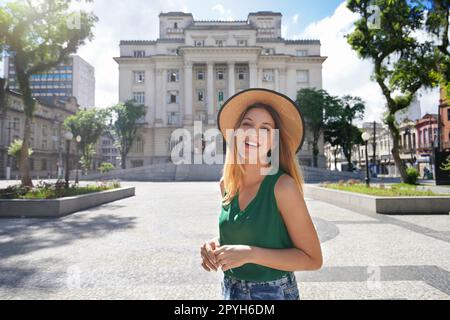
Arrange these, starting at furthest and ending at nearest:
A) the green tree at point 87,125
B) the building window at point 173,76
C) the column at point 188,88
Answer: the building window at point 173,76
the column at point 188,88
the green tree at point 87,125

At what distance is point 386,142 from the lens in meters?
72.1

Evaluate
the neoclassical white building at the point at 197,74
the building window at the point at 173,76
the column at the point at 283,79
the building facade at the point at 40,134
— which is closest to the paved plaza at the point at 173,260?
the neoclassical white building at the point at 197,74

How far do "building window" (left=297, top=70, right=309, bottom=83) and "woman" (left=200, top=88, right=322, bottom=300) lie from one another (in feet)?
182

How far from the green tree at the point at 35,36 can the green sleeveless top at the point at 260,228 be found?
1568cm

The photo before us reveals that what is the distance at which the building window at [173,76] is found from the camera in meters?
53.5

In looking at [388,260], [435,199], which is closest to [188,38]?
[435,199]

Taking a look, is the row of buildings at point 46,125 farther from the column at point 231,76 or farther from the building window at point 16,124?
the column at point 231,76

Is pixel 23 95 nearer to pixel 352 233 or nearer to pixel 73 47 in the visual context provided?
pixel 73 47

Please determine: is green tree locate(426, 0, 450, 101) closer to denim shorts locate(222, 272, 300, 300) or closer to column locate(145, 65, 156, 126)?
denim shorts locate(222, 272, 300, 300)

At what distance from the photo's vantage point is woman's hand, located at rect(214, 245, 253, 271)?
4.51ft

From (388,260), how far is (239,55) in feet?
159

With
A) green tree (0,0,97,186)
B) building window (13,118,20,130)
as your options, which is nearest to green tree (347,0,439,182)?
green tree (0,0,97,186)

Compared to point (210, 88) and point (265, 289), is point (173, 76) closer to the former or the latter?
point (210, 88)

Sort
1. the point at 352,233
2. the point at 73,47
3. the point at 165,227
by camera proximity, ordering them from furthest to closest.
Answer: the point at 73,47, the point at 165,227, the point at 352,233
